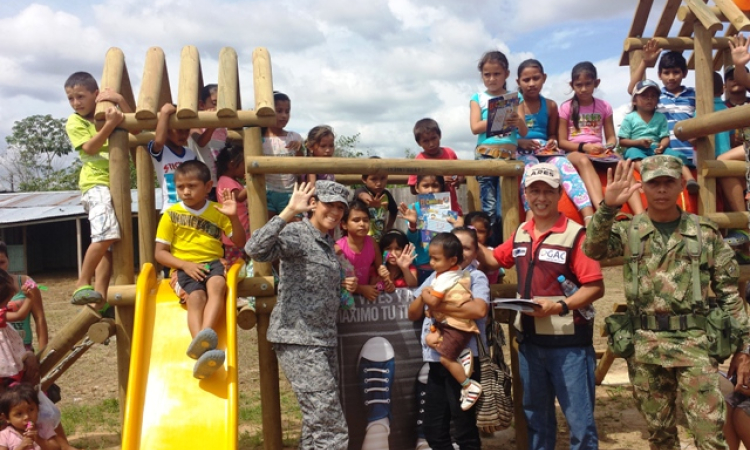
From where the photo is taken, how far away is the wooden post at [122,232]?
4.75 m

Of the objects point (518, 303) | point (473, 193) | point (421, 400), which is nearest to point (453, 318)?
point (518, 303)

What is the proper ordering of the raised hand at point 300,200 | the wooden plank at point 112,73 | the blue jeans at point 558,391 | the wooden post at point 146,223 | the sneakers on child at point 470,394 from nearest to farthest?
the raised hand at point 300,200, the blue jeans at point 558,391, the sneakers on child at point 470,394, the wooden plank at point 112,73, the wooden post at point 146,223

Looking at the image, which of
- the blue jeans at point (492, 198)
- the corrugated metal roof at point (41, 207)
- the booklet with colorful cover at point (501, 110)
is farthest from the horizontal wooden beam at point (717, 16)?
the corrugated metal roof at point (41, 207)

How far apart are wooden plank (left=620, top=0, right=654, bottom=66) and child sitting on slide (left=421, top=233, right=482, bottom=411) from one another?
147 inches

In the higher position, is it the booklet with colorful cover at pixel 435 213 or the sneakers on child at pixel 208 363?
the booklet with colorful cover at pixel 435 213

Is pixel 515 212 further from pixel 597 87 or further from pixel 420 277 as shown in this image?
pixel 597 87

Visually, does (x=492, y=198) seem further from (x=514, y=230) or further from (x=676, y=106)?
(x=676, y=106)

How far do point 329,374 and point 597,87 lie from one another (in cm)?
383

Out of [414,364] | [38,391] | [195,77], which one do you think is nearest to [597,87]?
[414,364]

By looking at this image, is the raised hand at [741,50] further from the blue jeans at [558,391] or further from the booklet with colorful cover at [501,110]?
the blue jeans at [558,391]

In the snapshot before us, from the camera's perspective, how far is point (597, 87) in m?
6.21

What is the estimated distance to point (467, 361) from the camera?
178 inches

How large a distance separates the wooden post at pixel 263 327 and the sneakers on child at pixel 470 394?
1360 millimetres

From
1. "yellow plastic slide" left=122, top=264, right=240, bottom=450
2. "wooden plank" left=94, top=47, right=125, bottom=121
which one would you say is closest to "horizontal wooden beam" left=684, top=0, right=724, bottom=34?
"yellow plastic slide" left=122, top=264, right=240, bottom=450
